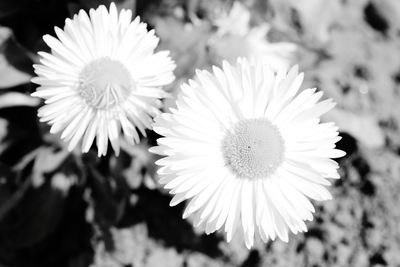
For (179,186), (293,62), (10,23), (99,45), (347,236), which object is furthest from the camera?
(293,62)

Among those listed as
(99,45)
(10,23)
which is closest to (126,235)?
(99,45)

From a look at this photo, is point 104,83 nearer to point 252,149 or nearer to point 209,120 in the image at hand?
point 209,120

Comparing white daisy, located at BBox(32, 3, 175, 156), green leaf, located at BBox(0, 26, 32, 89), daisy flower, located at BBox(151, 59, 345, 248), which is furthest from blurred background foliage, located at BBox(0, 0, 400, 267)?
daisy flower, located at BBox(151, 59, 345, 248)

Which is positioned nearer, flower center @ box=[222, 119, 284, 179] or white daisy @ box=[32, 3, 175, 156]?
white daisy @ box=[32, 3, 175, 156]

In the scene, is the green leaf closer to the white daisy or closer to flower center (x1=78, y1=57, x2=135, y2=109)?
the white daisy

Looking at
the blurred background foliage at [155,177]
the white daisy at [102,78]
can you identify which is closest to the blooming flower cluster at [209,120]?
the white daisy at [102,78]

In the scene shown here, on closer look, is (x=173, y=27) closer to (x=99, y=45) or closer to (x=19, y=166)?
(x=99, y=45)

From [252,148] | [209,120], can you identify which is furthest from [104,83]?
[252,148]
